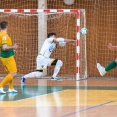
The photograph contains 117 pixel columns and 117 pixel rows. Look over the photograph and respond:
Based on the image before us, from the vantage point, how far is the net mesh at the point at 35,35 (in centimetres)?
1838

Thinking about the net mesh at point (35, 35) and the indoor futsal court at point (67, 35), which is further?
the net mesh at point (35, 35)

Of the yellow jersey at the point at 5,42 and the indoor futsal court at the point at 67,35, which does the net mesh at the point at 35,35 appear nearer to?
the indoor futsal court at the point at 67,35

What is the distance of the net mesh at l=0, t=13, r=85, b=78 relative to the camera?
18375 millimetres

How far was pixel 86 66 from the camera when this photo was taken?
17.7 m

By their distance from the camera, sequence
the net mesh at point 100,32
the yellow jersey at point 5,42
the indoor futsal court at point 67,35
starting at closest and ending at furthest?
the yellow jersey at point 5,42 < the indoor futsal court at point 67,35 < the net mesh at point 100,32

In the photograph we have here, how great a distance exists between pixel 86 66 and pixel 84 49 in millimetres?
687

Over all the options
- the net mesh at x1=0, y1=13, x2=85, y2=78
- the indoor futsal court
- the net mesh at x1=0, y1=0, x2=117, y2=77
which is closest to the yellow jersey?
the indoor futsal court

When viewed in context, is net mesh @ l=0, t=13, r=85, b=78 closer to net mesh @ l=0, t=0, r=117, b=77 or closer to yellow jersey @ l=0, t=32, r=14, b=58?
net mesh @ l=0, t=0, r=117, b=77

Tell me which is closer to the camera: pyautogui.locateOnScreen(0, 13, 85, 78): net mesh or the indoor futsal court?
the indoor futsal court

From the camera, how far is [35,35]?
61.0 ft

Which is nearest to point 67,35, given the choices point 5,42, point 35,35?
point 35,35

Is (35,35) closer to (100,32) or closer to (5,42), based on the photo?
(100,32)

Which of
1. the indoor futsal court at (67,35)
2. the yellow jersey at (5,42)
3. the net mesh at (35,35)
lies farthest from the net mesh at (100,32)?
the yellow jersey at (5,42)

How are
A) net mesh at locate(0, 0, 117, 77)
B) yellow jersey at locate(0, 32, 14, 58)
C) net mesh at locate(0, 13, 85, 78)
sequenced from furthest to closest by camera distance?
net mesh at locate(0, 13, 85, 78)
net mesh at locate(0, 0, 117, 77)
yellow jersey at locate(0, 32, 14, 58)
